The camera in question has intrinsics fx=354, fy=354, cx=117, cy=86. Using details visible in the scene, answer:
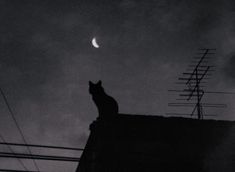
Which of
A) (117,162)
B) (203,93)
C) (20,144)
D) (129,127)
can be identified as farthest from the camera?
(203,93)

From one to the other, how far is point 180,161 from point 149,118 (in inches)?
68.1

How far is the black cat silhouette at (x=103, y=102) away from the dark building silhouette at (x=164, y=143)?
321 mm

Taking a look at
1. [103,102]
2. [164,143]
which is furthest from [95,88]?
[164,143]

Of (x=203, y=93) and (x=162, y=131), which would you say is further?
(x=203, y=93)

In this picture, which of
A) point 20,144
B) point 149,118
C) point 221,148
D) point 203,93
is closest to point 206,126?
point 221,148

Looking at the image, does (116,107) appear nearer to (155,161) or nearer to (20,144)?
(155,161)

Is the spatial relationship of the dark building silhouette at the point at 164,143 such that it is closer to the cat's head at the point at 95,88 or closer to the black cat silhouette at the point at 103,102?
the black cat silhouette at the point at 103,102

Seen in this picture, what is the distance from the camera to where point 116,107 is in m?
12.4

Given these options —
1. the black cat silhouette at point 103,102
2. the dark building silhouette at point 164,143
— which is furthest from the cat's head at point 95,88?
the dark building silhouette at point 164,143

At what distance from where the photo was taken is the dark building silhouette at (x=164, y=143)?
11.4 meters

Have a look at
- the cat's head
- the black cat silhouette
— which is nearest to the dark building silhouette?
the black cat silhouette

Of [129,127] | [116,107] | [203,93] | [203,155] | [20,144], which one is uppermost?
[203,93]

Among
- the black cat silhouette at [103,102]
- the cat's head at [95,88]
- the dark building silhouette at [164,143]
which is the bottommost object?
the dark building silhouette at [164,143]

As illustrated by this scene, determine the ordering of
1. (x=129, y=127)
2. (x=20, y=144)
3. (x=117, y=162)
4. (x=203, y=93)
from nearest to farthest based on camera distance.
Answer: (x=20, y=144), (x=117, y=162), (x=129, y=127), (x=203, y=93)
